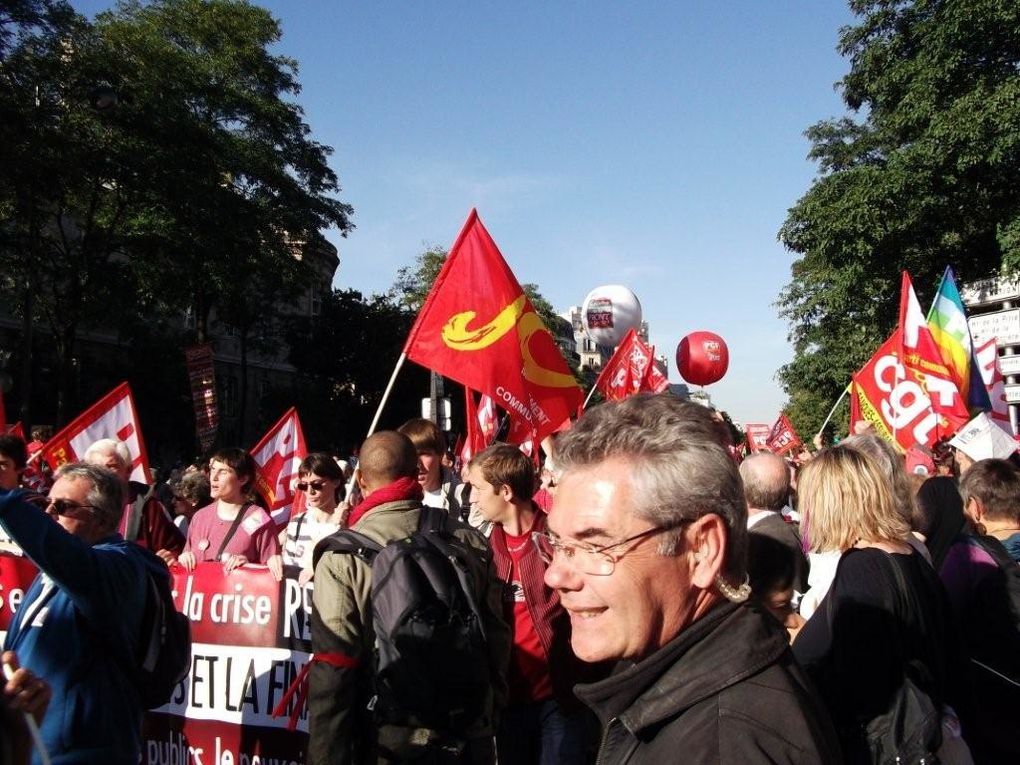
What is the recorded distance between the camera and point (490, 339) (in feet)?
21.5

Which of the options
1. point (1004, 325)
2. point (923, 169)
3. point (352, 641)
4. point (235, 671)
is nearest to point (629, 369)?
point (235, 671)

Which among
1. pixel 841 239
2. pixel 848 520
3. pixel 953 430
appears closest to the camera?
pixel 848 520

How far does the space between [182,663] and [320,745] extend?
569 millimetres

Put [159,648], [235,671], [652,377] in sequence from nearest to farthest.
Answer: [159,648] < [235,671] < [652,377]

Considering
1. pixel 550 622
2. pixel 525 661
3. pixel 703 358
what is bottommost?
pixel 525 661

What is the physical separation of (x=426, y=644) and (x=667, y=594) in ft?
5.94

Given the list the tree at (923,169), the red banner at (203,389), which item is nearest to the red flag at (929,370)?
the red banner at (203,389)

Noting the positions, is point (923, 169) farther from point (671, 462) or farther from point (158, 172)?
point (671, 462)

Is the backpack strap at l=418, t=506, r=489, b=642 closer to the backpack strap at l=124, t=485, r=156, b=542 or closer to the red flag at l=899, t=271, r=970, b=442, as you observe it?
the backpack strap at l=124, t=485, r=156, b=542

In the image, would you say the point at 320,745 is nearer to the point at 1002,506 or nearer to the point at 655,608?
the point at 655,608

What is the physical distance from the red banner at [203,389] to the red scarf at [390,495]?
1401 centimetres

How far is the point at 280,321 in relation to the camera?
4159cm

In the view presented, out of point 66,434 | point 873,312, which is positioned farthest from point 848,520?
point 873,312

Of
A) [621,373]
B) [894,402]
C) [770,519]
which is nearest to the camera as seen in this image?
[770,519]
